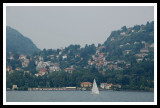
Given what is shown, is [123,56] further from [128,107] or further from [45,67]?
[128,107]

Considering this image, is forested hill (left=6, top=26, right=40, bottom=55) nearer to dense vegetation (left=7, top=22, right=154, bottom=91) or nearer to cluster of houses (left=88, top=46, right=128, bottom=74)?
dense vegetation (left=7, top=22, right=154, bottom=91)

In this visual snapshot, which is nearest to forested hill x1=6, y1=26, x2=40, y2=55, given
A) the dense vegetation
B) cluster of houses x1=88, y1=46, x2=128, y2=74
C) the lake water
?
the dense vegetation

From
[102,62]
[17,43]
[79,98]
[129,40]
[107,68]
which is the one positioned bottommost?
[79,98]

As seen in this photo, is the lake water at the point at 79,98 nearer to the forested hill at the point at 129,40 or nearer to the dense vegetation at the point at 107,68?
the dense vegetation at the point at 107,68

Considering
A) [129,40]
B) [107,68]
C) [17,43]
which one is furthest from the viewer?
[17,43]

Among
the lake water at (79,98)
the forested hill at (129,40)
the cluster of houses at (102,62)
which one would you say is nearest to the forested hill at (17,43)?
the cluster of houses at (102,62)

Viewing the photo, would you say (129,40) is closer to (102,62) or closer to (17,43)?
(102,62)

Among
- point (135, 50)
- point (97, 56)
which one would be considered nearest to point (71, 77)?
point (135, 50)

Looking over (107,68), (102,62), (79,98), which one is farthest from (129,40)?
(79,98)
